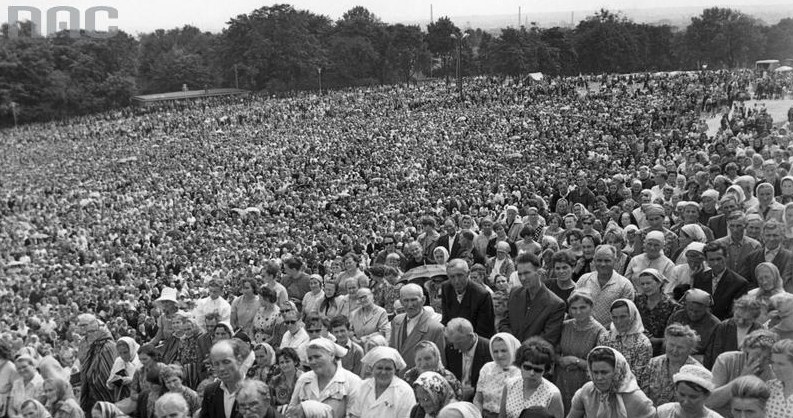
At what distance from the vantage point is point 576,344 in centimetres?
473

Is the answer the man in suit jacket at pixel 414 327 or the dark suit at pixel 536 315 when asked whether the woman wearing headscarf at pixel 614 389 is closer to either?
the dark suit at pixel 536 315

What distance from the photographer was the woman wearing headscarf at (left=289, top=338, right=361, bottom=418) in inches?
177

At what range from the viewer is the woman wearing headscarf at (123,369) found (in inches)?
219

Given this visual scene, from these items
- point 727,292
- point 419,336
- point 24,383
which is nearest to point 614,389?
point 419,336

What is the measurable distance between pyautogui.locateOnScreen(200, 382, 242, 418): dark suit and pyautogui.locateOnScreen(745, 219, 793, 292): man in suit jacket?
358cm

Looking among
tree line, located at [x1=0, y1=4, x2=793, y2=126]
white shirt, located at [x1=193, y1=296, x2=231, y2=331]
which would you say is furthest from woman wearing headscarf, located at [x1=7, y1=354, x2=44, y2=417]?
tree line, located at [x1=0, y1=4, x2=793, y2=126]

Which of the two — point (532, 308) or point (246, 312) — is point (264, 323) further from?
point (532, 308)

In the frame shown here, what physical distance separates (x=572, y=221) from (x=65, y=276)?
46.1ft

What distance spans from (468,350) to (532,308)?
0.56 metres

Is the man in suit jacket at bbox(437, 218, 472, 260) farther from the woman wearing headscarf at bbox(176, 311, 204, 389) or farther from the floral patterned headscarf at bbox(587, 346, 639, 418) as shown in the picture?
the floral patterned headscarf at bbox(587, 346, 639, 418)

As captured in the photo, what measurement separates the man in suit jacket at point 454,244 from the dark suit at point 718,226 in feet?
7.45

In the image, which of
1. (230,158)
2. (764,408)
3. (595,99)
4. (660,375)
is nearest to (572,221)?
(660,375)

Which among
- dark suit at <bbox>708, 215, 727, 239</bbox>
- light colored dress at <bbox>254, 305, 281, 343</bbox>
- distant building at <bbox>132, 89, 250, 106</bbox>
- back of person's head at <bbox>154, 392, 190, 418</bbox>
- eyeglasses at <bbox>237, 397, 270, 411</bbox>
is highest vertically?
distant building at <bbox>132, 89, 250, 106</bbox>

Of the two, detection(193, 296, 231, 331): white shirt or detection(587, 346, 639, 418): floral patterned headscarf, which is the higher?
detection(587, 346, 639, 418): floral patterned headscarf
